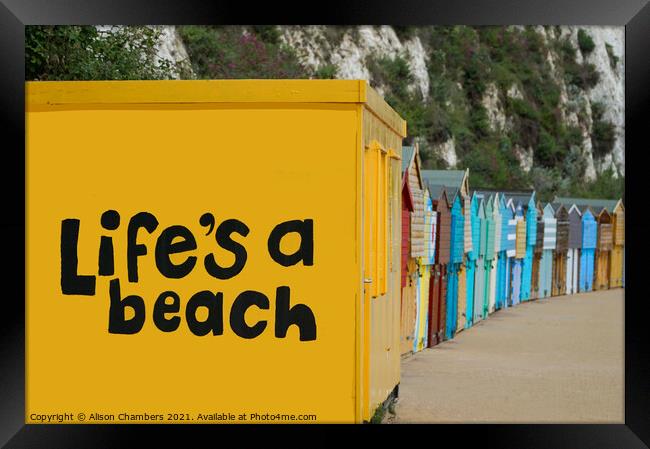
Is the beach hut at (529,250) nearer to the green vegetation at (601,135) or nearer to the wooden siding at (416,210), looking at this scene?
the wooden siding at (416,210)

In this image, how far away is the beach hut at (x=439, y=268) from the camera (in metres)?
18.7

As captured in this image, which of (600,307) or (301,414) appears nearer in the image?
(301,414)

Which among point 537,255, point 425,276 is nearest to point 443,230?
point 425,276

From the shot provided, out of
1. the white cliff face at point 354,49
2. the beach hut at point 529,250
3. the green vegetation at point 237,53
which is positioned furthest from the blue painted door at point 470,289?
the white cliff face at point 354,49

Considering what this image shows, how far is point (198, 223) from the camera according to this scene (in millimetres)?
8719

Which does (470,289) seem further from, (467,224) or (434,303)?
(434,303)

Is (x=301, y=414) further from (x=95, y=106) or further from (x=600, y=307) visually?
(x=600, y=307)

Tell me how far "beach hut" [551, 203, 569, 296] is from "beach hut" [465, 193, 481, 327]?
36.6 feet

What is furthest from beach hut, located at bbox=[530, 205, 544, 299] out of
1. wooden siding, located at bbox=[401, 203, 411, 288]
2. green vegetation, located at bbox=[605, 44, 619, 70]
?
green vegetation, located at bbox=[605, 44, 619, 70]

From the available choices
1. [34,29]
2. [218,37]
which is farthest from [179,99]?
[218,37]

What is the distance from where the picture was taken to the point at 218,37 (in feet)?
120

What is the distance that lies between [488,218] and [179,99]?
1709cm

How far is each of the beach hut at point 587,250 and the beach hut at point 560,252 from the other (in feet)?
5.29

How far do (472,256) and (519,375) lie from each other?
6362 mm
